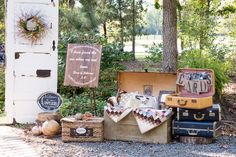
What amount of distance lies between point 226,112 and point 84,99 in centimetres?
262

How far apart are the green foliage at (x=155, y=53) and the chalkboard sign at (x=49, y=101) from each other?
7998mm

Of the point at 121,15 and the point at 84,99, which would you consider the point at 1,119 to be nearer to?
the point at 84,99

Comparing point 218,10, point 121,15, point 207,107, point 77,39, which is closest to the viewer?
point 207,107

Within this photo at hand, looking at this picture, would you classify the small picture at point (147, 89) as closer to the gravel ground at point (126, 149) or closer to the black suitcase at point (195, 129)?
the black suitcase at point (195, 129)

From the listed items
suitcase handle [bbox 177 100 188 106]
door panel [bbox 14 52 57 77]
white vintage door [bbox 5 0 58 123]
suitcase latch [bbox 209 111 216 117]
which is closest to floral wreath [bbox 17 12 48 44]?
white vintage door [bbox 5 0 58 123]

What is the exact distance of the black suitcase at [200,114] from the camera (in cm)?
542

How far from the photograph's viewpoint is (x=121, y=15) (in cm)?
2044

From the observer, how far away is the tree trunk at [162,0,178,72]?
25.0 ft

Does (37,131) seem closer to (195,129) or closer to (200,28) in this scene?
(195,129)

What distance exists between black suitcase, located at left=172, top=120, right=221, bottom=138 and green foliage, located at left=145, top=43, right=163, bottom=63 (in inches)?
342

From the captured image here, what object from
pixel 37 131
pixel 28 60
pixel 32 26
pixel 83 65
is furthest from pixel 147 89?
pixel 32 26

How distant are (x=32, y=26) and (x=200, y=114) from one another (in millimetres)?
2817

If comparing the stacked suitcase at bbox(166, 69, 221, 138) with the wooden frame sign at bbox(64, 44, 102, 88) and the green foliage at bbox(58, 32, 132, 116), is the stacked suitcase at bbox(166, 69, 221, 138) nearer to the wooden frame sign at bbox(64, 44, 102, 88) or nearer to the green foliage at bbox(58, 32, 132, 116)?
the wooden frame sign at bbox(64, 44, 102, 88)

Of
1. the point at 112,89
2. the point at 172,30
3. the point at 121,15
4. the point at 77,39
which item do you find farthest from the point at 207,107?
the point at 121,15
